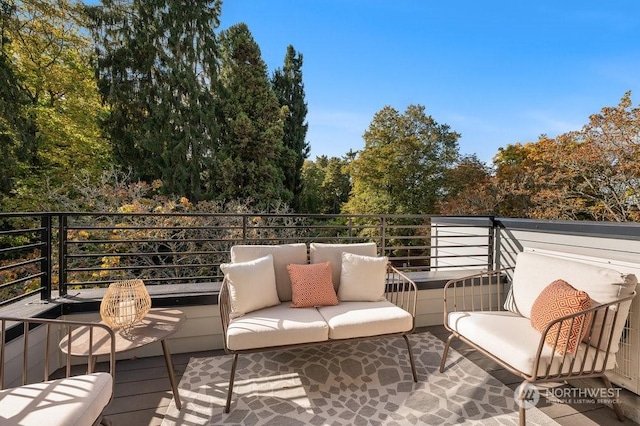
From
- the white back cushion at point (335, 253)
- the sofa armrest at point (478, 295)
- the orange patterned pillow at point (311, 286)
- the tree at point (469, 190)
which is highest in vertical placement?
the tree at point (469, 190)

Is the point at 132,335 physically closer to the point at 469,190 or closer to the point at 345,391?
the point at 345,391

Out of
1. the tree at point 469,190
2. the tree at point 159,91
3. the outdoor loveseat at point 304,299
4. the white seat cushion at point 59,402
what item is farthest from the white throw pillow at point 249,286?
the tree at point 469,190

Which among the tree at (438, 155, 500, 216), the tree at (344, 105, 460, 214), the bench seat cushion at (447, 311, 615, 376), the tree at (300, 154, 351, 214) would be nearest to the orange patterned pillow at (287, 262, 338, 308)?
the bench seat cushion at (447, 311, 615, 376)

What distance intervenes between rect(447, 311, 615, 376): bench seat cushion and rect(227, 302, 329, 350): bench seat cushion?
1.01 metres

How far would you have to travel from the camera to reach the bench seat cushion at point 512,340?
1.73 m

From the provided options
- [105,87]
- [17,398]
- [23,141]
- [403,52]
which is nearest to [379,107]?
[403,52]

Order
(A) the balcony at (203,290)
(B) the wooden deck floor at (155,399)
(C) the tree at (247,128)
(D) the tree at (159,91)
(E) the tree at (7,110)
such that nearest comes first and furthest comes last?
(B) the wooden deck floor at (155,399) < (A) the balcony at (203,290) < (E) the tree at (7,110) < (D) the tree at (159,91) < (C) the tree at (247,128)

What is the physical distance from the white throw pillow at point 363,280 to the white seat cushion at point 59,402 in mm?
1724

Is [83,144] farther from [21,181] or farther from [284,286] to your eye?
[284,286]

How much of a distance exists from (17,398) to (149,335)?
63cm

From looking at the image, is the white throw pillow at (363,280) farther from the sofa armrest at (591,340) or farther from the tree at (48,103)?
the tree at (48,103)

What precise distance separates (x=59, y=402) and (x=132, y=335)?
0.63 metres

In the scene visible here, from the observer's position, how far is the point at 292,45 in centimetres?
1307

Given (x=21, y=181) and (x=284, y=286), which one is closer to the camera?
(x=284, y=286)
